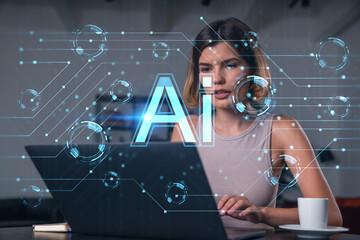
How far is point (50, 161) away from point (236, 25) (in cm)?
132

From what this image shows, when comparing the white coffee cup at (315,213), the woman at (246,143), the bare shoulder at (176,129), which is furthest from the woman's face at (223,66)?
the white coffee cup at (315,213)

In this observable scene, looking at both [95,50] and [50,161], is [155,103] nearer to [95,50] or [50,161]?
[95,50]

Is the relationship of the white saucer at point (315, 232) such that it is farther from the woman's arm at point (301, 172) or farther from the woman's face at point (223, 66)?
the woman's face at point (223, 66)

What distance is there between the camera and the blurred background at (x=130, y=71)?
237cm

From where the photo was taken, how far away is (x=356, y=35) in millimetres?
2678

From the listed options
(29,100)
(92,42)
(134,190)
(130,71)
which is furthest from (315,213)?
(130,71)

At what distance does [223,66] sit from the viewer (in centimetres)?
170

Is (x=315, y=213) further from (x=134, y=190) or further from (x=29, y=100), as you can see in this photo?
(x=29, y=100)

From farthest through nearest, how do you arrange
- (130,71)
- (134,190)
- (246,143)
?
(130,71), (246,143), (134,190)

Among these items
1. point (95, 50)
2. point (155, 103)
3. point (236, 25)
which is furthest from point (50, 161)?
point (155, 103)

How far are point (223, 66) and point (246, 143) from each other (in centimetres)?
33

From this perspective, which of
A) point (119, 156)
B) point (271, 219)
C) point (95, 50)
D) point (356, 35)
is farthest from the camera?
point (356, 35)

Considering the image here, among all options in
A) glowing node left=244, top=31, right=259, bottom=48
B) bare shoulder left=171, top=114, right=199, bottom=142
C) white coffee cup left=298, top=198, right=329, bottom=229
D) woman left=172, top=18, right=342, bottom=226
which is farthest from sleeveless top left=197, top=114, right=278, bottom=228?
white coffee cup left=298, top=198, right=329, bottom=229

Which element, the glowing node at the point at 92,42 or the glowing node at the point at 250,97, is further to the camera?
the glowing node at the point at 92,42
